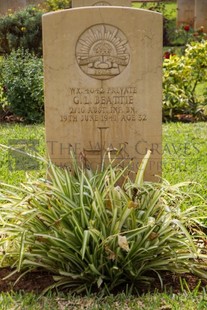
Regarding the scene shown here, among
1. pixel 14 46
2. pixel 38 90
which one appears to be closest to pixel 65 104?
pixel 38 90

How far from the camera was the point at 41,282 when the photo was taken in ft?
12.9

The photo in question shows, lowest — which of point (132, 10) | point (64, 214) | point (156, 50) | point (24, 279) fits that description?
point (24, 279)

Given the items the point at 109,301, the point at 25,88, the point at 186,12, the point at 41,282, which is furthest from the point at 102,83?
the point at 186,12

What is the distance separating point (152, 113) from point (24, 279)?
57.7 inches

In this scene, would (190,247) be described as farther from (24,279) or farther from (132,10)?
(132,10)

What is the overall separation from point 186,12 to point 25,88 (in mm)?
11830

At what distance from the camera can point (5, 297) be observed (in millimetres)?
3602

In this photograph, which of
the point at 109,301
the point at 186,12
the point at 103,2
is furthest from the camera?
the point at 186,12

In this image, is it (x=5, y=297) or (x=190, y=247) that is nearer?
(x=5, y=297)

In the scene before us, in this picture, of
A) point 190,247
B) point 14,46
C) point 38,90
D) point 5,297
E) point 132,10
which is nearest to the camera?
point 5,297

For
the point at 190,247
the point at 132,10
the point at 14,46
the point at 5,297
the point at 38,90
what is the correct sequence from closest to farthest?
the point at 5,297 → the point at 190,247 → the point at 132,10 → the point at 38,90 → the point at 14,46

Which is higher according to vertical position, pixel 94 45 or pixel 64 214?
pixel 94 45

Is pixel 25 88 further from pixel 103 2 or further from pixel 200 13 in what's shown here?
pixel 200 13

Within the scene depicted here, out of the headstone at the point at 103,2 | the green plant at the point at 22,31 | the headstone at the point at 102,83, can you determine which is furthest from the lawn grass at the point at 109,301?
the green plant at the point at 22,31
